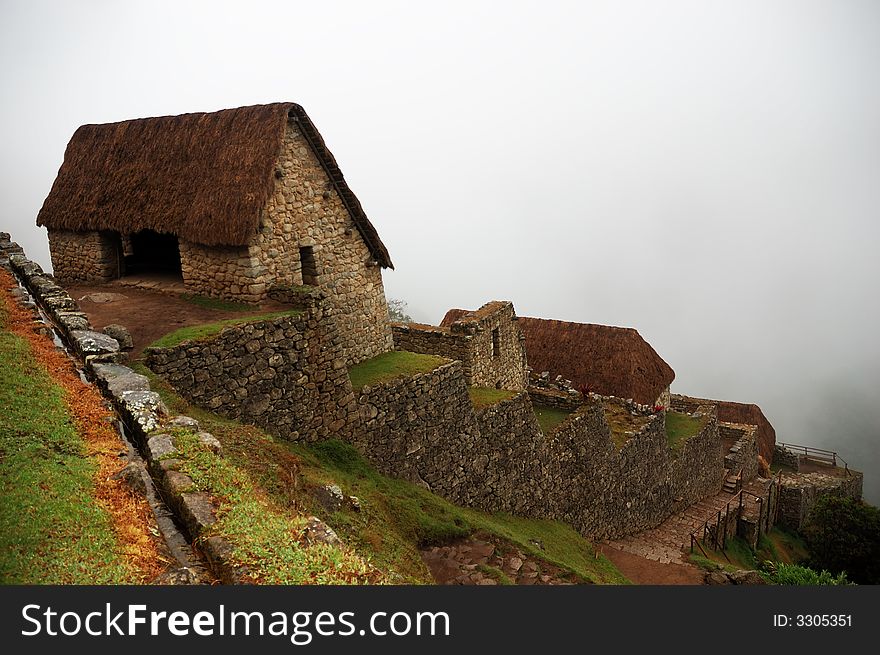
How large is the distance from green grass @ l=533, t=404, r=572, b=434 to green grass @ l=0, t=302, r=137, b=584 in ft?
47.3

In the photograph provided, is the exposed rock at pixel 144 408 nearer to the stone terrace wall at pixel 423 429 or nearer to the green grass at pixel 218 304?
the green grass at pixel 218 304

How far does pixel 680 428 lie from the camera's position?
26625mm

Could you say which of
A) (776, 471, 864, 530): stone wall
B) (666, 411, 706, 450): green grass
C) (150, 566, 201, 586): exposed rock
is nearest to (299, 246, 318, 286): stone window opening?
(150, 566, 201, 586): exposed rock

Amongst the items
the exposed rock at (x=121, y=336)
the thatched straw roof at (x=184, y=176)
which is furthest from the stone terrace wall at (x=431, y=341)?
the exposed rock at (x=121, y=336)

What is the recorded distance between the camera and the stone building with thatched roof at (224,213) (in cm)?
1267

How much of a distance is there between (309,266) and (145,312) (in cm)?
349

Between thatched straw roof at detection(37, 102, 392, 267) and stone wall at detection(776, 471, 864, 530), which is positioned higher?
thatched straw roof at detection(37, 102, 392, 267)

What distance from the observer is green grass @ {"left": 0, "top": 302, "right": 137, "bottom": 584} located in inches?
177

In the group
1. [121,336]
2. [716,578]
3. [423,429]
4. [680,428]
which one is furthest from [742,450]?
[121,336]

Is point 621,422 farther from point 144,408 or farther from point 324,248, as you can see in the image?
point 144,408

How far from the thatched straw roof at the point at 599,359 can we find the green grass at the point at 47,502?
24.9 meters

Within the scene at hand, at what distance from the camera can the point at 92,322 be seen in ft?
38.0

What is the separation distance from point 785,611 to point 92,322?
1152cm

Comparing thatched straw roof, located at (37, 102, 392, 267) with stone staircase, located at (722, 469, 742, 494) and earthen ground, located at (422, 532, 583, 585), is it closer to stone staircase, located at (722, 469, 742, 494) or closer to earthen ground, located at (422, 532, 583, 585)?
→ earthen ground, located at (422, 532, 583, 585)
